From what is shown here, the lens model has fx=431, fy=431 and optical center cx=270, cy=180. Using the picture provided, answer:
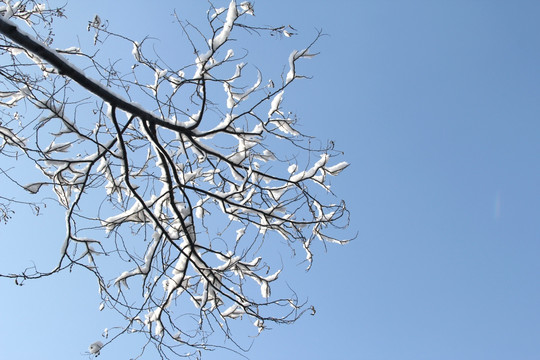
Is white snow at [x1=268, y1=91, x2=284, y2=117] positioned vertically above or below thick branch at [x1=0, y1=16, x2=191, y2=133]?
above

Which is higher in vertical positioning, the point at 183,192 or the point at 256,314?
the point at 183,192

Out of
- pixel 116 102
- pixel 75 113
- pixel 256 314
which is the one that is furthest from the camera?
pixel 256 314

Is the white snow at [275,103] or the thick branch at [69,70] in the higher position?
the white snow at [275,103]

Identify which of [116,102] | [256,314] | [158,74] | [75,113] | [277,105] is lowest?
[256,314]

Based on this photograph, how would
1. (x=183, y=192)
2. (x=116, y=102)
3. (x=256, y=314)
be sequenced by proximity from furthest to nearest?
1. (x=256, y=314)
2. (x=183, y=192)
3. (x=116, y=102)

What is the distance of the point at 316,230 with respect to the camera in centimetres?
494

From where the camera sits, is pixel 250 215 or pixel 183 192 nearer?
pixel 183 192

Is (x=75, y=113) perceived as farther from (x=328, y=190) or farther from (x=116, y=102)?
(x=328, y=190)

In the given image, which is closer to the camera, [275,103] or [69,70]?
[69,70]

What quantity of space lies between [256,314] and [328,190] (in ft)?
4.96

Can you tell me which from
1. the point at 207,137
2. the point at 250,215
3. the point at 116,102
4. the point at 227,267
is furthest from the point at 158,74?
the point at 227,267

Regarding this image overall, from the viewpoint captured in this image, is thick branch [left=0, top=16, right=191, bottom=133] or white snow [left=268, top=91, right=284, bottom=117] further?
white snow [left=268, top=91, right=284, bottom=117]

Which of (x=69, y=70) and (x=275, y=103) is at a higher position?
(x=275, y=103)

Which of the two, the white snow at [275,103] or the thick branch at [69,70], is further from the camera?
the white snow at [275,103]
